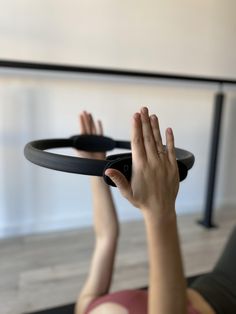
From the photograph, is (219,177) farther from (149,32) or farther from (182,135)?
(149,32)

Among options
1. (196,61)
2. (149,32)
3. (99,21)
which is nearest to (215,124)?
(196,61)

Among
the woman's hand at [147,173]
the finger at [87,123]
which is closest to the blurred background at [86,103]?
the finger at [87,123]

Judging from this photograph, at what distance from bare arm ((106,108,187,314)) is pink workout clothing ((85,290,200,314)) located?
0.77 ft

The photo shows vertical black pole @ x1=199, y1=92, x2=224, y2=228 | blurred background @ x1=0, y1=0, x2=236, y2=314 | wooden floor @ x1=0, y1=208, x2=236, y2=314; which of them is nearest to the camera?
wooden floor @ x1=0, y1=208, x2=236, y2=314

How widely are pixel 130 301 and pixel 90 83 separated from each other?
1.32 m

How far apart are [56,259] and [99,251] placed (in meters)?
0.67

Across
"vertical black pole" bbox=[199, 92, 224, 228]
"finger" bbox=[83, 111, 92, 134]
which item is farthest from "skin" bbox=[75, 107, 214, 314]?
"vertical black pole" bbox=[199, 92, 224, 228]

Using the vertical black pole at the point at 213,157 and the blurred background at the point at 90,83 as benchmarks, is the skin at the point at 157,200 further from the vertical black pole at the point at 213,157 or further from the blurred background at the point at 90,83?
the vertical black pole at the point at 213,157

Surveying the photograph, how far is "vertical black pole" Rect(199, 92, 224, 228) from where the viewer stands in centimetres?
197

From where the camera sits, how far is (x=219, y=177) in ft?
8.00

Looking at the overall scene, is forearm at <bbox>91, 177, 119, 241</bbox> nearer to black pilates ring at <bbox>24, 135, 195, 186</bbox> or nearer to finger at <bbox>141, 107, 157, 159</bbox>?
black pilates ring at <bbox>24, 135, 195, 186</bbox>

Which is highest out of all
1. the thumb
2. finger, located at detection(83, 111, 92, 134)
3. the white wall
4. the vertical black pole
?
the white wall

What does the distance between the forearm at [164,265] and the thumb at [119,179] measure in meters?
0.06

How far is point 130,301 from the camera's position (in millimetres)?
868
